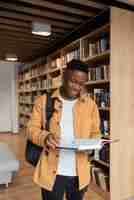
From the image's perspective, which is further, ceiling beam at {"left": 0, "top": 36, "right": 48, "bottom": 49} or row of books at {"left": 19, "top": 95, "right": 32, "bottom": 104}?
row of books at {"left": 19, "top": 95, "right": 32, "bottom": 104}

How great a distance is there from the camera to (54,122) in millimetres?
1324

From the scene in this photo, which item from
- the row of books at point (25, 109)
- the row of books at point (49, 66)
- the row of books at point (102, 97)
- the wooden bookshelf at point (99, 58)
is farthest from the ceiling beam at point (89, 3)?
the row of books at point (25, 109)

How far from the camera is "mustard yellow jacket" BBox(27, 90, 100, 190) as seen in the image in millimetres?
1313

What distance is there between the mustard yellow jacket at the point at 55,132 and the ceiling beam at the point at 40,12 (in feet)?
6.81

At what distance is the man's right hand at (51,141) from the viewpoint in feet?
3.96

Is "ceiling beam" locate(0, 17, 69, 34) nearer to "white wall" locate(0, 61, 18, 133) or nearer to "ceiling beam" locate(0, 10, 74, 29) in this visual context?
"ceiling beam" locate(0, 10, 74, 29)

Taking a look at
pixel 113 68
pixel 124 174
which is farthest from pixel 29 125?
pixel 124 174

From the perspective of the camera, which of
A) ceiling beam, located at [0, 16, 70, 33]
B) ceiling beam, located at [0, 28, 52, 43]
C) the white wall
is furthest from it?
the white wall

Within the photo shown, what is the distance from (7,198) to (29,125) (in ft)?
6.43

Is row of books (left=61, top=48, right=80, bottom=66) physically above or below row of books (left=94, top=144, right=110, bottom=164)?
above

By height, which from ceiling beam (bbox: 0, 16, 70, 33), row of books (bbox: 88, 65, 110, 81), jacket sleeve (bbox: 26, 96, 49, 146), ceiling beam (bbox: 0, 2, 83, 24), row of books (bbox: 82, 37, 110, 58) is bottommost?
jacket sleeve (bbox: 26, 96, 49, 146)

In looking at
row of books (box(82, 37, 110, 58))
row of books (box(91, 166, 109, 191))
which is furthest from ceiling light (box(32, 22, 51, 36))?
row of books (box(91, 166, 109, 191))

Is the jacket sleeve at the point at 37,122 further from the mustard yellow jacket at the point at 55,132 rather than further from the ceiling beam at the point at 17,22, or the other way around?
the ceiling beam at the point at 17,22

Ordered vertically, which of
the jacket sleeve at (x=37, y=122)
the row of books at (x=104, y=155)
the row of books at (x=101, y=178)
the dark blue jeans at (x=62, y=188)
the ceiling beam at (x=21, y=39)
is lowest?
the row of books at (x=101, y=178)
